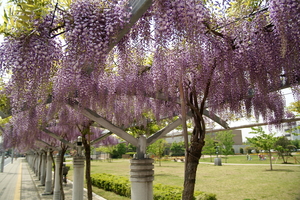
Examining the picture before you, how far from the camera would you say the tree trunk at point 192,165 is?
10.2ft

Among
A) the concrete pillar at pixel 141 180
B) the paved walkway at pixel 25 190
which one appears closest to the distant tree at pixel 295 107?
the concrete pillar at pixel 141 180

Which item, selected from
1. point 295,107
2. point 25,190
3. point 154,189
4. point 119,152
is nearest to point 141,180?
point 154,189

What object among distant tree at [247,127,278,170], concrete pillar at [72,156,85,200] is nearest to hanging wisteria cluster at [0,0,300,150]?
concrete pillar at [72,156,85,200]

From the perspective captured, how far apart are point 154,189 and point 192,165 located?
602 centimetres

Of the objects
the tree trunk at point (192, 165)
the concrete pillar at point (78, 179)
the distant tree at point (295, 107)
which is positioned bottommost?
the concrete pillar at point (78, 179)

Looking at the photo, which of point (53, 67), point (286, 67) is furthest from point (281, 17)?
point (53, 67)

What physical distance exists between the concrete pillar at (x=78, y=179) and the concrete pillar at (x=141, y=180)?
378 centimetres

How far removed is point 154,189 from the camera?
878 centimetres

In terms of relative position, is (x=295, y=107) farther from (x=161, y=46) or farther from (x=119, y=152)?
(x=119, y=152)

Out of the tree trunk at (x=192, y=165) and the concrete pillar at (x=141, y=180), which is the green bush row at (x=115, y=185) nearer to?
the concrete pillar at (x=141, y=180)

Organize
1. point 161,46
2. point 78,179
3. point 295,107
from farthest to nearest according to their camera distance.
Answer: point 295,107 → point 78,179 → point 161,46

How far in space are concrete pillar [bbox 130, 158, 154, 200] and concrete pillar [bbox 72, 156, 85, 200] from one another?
3.78 m

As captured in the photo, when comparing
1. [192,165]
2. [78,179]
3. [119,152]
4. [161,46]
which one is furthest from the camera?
[119,152]

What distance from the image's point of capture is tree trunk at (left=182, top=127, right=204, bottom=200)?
3109 mm
